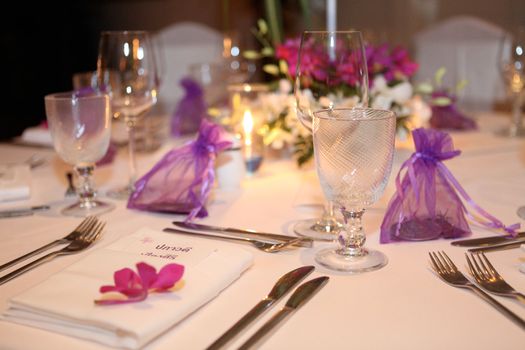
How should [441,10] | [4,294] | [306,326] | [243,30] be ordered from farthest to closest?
[243,30]
[441,10]
[4,294]
[306,326]

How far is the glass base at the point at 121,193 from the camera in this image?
142 centimetres

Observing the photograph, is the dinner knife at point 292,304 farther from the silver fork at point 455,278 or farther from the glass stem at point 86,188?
the glass stem at point 86,188

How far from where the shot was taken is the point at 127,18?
5664mm

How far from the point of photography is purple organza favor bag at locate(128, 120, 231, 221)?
4.19 ft

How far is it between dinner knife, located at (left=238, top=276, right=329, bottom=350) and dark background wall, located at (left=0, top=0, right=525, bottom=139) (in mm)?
4155

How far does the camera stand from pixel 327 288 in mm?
874

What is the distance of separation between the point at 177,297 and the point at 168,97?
2.24 meters

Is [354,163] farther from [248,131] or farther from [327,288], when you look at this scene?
[248,131]

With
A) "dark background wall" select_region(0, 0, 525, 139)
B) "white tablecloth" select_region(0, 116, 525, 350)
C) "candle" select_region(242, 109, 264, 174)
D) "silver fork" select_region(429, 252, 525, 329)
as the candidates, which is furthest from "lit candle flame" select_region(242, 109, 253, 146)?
"dark background wall" select_region(0, 0, 525, 139)

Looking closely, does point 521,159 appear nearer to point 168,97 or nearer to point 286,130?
point 286,130

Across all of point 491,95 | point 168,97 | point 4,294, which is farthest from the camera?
point 168,97

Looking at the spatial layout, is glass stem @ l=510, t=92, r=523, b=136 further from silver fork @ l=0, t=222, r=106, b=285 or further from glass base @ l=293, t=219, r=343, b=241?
silver fork @ l=0, t=222, r=106, b=285

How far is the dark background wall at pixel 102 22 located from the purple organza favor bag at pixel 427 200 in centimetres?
379

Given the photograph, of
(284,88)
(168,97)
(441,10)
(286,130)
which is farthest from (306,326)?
(441,10)
